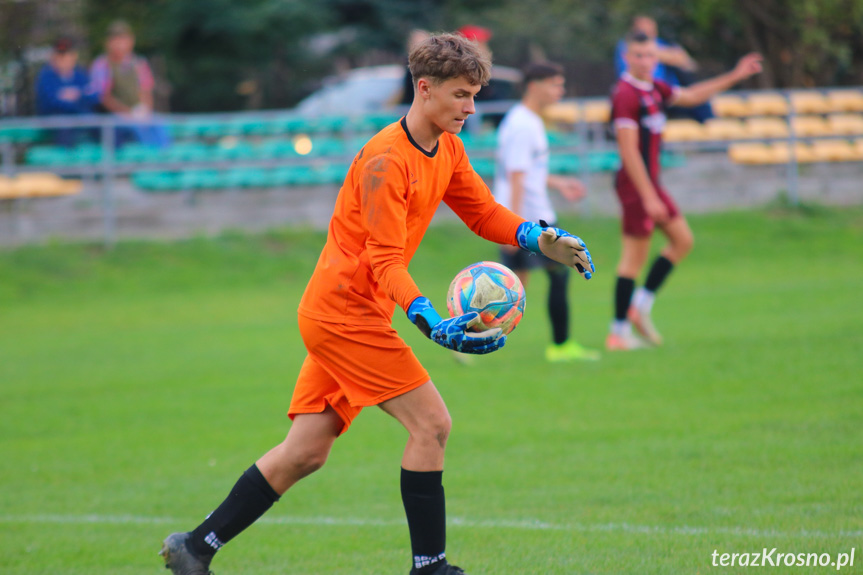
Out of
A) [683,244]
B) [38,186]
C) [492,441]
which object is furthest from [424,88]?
[38,186]

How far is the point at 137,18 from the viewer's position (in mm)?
30547

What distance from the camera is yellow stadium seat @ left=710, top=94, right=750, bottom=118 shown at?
61.4ft

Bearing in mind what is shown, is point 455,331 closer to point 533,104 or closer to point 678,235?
point 533,104

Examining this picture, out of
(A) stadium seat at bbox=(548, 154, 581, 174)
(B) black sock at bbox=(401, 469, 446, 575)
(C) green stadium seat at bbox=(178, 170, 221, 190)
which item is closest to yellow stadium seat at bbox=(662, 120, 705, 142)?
(A) stadium seat at bbox=(548, 154, 581, 174)

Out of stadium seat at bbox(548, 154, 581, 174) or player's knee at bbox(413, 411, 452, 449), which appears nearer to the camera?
player's knee at bbox(413, 411, 452, 449)

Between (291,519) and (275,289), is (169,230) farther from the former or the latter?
(291,519)

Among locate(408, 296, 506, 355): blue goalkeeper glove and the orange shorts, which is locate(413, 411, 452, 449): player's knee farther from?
locate(408, 296, 506, 355): blue goalkeeper glove

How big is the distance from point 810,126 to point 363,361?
16.5m

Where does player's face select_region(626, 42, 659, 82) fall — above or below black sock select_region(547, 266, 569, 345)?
above

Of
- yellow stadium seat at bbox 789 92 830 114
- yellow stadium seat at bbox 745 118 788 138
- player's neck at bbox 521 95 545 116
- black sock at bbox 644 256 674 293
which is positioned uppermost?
player's neck at bbox 521 95 545 116

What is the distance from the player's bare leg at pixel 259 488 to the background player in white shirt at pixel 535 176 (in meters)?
4.75

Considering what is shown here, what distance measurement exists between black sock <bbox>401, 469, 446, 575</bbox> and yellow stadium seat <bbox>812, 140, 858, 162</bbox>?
1565 centimetres

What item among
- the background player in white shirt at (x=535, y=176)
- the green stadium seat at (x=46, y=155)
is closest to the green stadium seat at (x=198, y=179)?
the green stadium seat at (x=46, y=155)

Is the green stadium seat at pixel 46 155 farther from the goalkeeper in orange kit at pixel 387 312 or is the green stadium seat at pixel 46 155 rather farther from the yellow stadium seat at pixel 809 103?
the goalkeeper in orange kit at pixel 387 312
